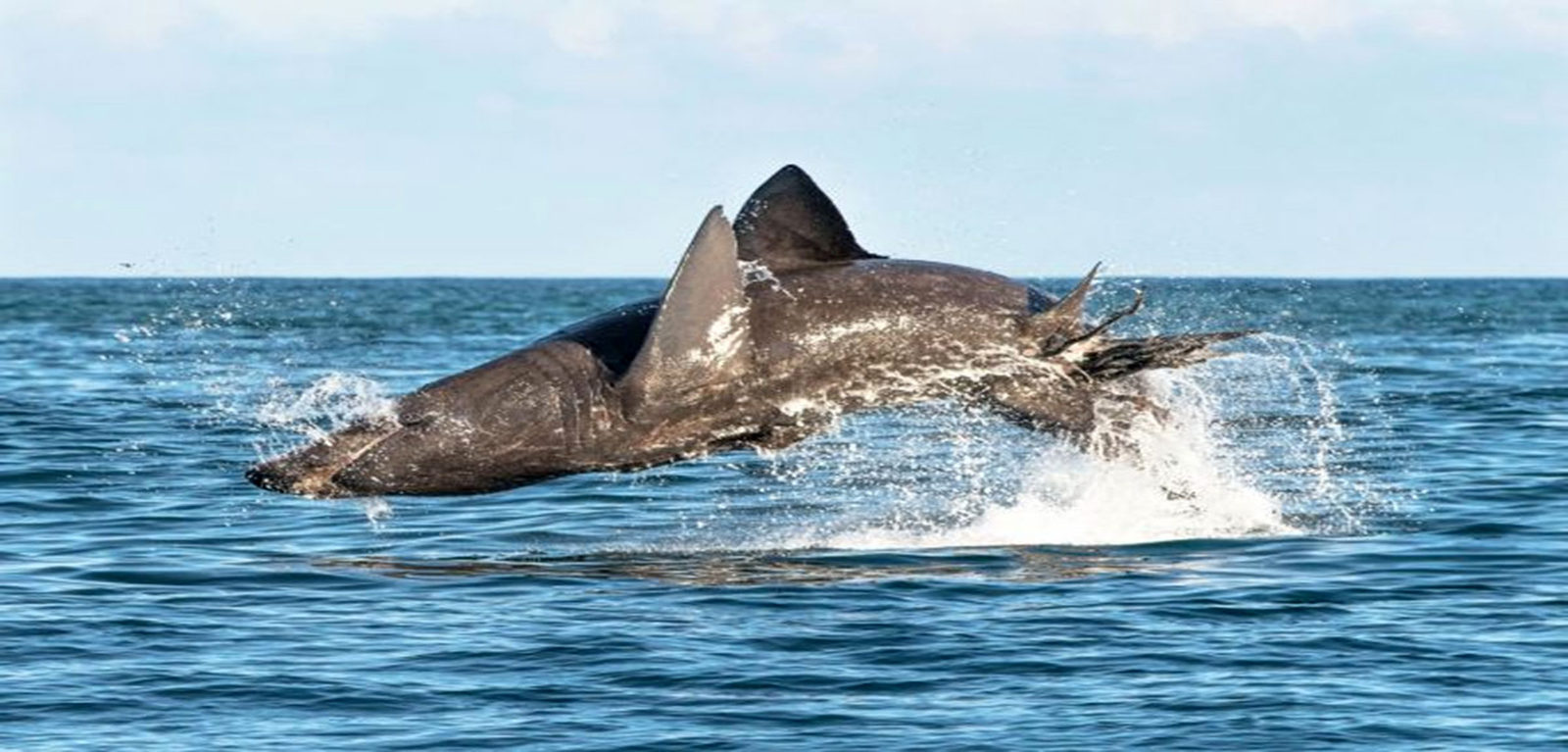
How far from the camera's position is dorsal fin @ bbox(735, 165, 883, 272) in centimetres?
1582

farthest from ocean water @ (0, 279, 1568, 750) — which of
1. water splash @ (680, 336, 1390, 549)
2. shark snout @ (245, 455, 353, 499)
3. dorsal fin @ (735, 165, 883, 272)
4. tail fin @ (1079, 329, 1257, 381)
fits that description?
dorsal fin @ (735, 165, 883, 272)

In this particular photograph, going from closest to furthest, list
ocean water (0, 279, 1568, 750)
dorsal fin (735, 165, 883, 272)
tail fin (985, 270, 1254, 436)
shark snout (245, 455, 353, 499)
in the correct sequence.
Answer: ocean water (0, 279, 1568, 750) < shark snout (245, 455, 353, 499) < tail fin (985, 270, 1254, 436) < dorsal fin (735, 165, 883, 272)

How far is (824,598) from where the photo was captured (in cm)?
1539

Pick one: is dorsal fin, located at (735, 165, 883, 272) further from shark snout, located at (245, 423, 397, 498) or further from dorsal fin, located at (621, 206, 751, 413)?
shark snout, located at (245, 423, 397, 498)

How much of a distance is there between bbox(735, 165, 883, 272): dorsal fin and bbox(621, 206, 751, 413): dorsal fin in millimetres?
527

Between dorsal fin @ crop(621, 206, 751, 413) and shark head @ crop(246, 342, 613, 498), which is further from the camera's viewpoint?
shark head @ crop(246, 342, 613, 498)

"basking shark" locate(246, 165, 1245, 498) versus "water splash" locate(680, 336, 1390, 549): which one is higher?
"basking shark" locate(246, 165, 1245, 498)

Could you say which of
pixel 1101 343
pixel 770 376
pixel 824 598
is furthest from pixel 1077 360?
pixel 824 598

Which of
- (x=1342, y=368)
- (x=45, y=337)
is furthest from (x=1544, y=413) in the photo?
(x=45, y=337)

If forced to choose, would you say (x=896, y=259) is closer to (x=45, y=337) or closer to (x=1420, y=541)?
(x=1420, y=541)

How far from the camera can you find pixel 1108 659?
13539 mm

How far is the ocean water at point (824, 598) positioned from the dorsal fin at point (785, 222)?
2.09 metres

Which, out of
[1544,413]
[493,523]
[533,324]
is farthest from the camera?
[533,324]

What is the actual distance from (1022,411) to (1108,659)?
8.83 ft
